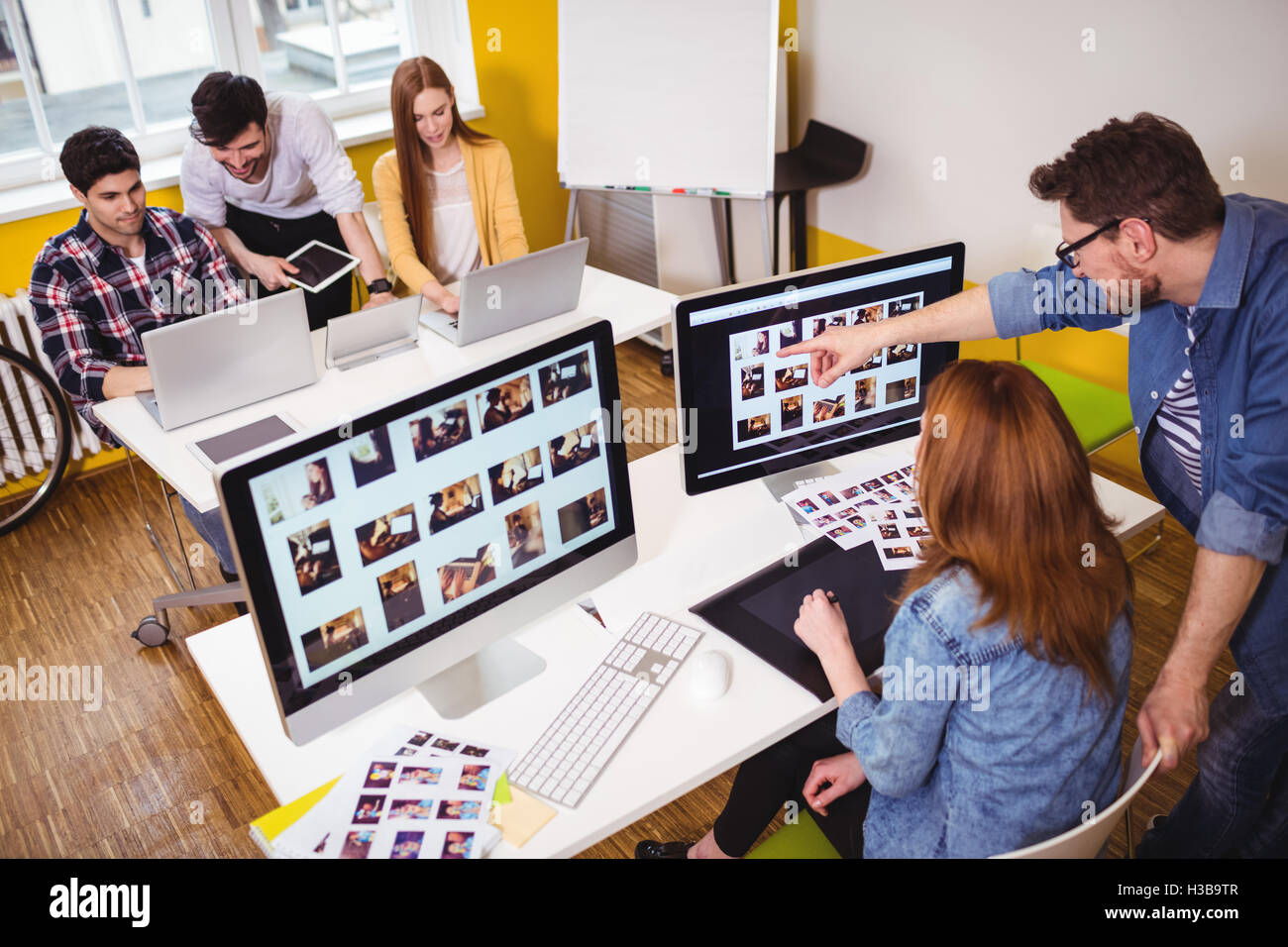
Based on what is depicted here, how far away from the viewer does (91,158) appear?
8.54 ft

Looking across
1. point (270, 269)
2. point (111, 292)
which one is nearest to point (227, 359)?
point (111, 292)

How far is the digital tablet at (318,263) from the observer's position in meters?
3.05

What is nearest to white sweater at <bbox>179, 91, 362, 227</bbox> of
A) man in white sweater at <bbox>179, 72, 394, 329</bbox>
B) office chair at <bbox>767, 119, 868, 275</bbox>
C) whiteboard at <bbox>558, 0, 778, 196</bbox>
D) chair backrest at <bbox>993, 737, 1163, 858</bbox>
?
man in white sweater at <bbox>179, 72, 394, 329</bbox>

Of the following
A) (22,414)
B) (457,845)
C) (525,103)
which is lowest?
(22,414)

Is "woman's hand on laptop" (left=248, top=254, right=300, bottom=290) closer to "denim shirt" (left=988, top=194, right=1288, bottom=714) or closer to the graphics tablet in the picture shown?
the graphics tablet

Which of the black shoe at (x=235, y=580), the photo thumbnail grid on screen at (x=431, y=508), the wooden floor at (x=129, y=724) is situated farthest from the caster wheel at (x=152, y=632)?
the photo thumbnail grid on screen at (x=431, y=508)

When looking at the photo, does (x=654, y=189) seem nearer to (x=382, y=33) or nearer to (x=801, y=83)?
(x=801, y=83)

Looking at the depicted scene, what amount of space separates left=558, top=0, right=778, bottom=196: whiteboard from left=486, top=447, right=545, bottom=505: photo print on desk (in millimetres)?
2401

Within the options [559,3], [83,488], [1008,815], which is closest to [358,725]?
[1008,815]

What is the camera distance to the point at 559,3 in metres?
3.79

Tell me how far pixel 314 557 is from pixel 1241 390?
1367mm

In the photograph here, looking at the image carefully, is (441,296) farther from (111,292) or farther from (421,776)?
(421,776)

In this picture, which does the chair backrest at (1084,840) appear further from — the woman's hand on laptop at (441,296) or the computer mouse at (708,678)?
the woman's hand on laptop at (441,296)

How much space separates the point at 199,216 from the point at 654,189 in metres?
1.61
